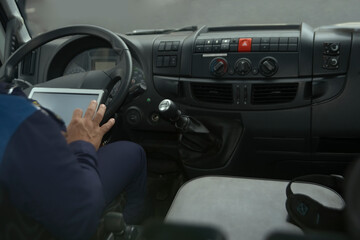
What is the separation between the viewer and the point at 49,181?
0.91m

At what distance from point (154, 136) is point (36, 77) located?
2.60ft

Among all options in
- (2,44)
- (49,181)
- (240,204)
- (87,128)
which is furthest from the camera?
(2,44)

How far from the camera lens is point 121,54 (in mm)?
1630

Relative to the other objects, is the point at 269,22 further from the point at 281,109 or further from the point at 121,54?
the point at 121,54

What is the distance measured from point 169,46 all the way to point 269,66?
0.57 metres

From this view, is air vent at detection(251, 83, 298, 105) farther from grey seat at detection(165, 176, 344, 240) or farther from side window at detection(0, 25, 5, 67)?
side window at detection(0, 25, 5, 67)

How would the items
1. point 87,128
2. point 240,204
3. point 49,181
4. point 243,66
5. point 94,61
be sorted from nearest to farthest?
1. point 49,181
2. point 240,204
3. point 87,128
4. point 243,66
5. point 94,61

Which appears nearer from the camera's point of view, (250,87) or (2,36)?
(250,87)

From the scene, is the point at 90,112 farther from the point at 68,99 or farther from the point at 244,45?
the point at 244,45

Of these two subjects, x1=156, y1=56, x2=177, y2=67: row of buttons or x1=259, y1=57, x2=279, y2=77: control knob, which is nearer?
x1=259, y1=57, x2=279, y2=77: control knob

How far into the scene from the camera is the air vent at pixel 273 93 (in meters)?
1.90

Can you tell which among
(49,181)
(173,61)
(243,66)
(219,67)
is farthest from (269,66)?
(49,181)

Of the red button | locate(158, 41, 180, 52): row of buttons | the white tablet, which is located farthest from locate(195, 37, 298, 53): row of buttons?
the white tablet

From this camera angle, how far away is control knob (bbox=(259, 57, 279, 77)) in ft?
6.06
